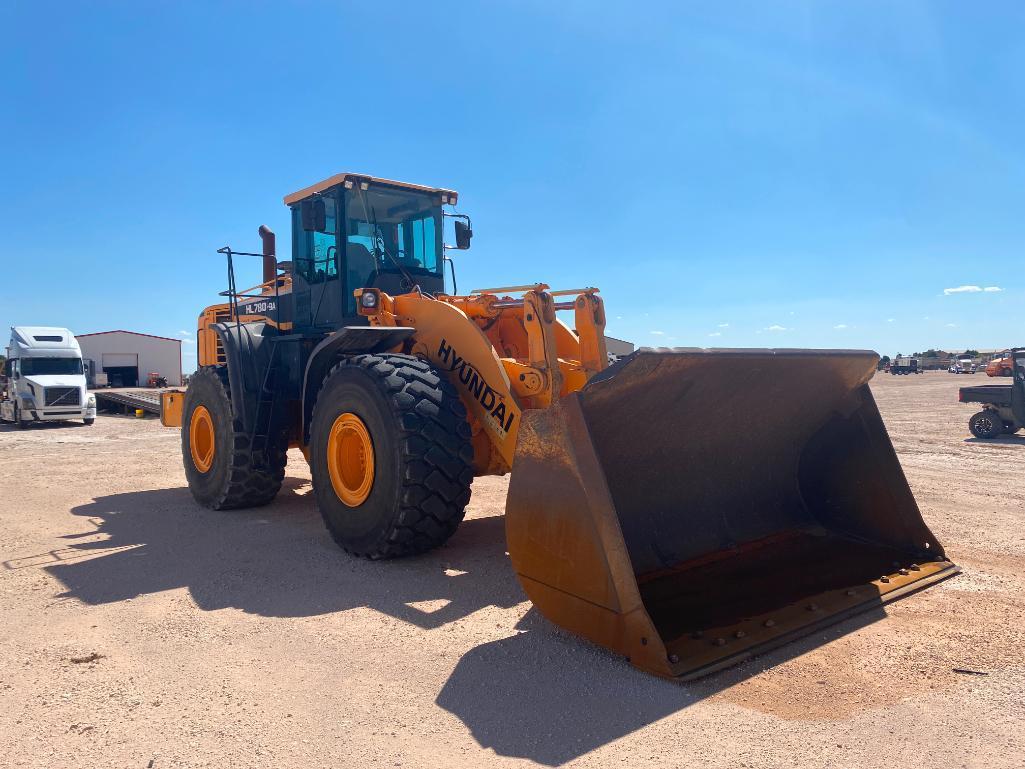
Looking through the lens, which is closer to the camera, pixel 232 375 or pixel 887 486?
pixel 887 486

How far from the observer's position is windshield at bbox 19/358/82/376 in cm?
2069

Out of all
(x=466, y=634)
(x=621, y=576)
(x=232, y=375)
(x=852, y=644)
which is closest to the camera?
(x=621, y=576)

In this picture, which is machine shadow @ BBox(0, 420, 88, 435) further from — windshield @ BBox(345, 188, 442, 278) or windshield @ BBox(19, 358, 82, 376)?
windshield @ BBox(345, 188, 442, 278)

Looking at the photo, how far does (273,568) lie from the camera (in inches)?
201

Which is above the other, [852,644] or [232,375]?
[232,375]

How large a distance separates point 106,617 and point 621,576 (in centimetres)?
292

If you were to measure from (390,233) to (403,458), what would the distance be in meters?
2.94

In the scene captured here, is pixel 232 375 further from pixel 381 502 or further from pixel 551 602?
pixel 551 602

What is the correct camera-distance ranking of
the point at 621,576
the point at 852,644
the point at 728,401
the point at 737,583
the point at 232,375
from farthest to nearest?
the point at 232,375 → the point at 728,401 → the point at 737,583 → the point at 852,644 → the point at 621,576

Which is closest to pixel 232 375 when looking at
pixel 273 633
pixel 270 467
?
pixel 270 467

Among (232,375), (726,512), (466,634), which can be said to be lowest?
(466,634)

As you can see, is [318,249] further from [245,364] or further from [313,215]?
[245,364]

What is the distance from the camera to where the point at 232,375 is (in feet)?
22.4

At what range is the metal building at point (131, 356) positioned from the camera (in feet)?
146
